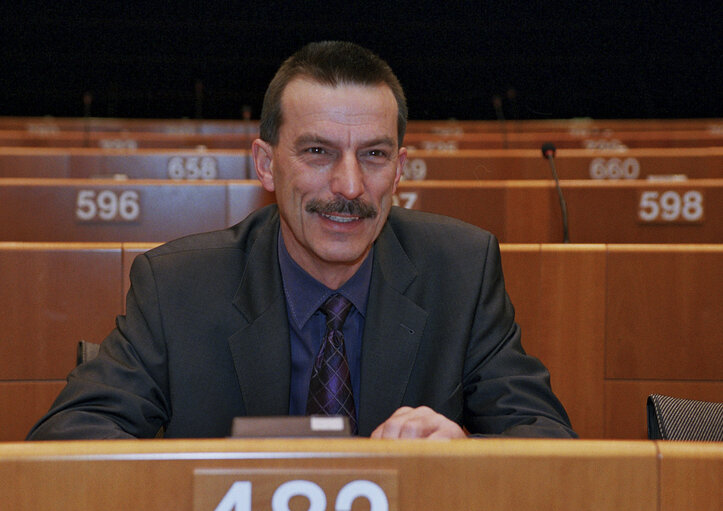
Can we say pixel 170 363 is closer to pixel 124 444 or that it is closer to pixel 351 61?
pixel 351 61

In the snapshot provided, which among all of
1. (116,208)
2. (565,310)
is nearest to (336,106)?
(565,310)

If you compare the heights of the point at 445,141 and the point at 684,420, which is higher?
the point at 445,141

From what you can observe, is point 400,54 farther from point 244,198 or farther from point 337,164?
point 337,164

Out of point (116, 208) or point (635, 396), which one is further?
point (116, 208)

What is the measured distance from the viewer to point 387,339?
141cm

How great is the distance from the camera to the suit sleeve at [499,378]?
1328mm

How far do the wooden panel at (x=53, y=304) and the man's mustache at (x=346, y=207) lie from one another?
0.94 m

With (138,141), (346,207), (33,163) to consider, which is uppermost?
(138,141)

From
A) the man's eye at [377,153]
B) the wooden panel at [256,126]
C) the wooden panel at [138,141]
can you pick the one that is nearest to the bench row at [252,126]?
the wooden panel at [256,126]

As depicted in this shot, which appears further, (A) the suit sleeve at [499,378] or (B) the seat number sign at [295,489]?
(A) the suit sleeve at [499,378]

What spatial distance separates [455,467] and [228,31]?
8.34m

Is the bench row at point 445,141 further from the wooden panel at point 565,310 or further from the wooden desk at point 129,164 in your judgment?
the wooden panel at point 565,310

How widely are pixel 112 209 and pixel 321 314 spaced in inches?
74.5

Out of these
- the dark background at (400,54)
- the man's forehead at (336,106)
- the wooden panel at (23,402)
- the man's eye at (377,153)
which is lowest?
the wooden panel at (23,402)
